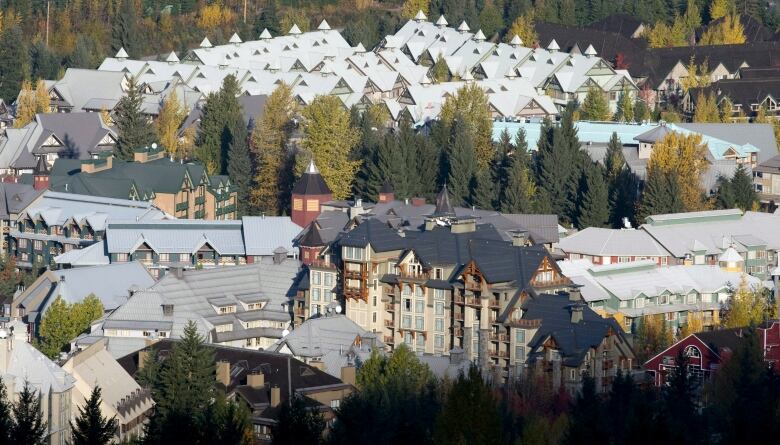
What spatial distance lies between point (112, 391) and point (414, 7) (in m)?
85.1

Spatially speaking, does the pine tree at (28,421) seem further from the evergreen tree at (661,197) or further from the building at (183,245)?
the evergreen tree at (661,197)

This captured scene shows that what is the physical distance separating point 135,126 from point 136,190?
362 inches

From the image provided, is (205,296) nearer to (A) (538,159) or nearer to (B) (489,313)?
(B) (489,313)

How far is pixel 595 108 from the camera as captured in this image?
402 feet

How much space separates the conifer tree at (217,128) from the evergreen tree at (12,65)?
70.6 ft

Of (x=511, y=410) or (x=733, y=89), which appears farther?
(x=733, y=89)

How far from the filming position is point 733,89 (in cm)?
12756

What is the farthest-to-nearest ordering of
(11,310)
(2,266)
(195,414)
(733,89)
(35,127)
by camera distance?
(733,89)
(35,127)
(2,266)
(11,310)
(195,414)

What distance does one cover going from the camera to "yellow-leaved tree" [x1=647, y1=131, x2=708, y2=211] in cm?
10250

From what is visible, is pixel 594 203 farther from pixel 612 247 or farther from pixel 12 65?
pixel 12 65

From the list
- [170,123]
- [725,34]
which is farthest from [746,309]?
[725,34]

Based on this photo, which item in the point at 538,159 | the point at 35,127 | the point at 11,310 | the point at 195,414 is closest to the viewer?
the point at 195,414

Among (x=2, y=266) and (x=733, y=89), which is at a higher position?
(x=733, y=89)

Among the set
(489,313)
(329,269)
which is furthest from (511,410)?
(329,269)
